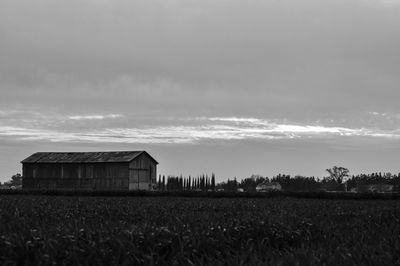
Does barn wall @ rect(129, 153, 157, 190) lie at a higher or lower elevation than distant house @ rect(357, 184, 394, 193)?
higher

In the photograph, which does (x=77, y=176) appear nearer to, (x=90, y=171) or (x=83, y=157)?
(x=90, y=171)

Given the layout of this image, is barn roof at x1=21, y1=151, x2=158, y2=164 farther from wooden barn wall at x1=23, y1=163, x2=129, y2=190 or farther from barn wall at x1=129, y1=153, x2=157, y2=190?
barn wall at x1=129, y1=153, x2=157, y2=190

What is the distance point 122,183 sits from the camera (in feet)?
241

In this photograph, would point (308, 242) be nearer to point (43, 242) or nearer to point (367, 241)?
point (367, 241)

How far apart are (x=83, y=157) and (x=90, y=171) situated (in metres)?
3.18

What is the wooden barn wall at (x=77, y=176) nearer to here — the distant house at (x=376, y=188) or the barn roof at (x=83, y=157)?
the barn roof at (x=83, y=157)

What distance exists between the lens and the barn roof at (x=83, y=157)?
75.6m

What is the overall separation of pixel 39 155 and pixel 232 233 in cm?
7451

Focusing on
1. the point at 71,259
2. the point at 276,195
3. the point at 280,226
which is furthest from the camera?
the point at 276,195

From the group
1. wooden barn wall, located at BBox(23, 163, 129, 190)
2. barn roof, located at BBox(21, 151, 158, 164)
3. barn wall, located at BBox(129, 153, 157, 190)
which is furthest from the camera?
barn roof, located at BBox(21, 151, 158, 164)

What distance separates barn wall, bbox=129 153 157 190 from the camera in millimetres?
74875

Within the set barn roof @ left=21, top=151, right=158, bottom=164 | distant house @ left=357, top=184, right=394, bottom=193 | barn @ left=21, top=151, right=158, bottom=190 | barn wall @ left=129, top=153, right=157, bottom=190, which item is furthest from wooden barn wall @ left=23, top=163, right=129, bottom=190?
distant house @ left=357, top=184, right=394, bottom=193

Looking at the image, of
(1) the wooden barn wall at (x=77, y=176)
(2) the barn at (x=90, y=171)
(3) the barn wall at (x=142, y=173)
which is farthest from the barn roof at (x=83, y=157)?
(3) the barn wall at (x=142, y=173)

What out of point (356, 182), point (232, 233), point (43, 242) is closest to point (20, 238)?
point (43, 242)
